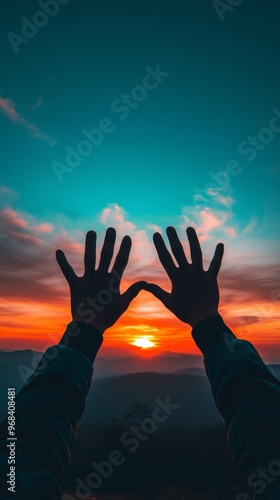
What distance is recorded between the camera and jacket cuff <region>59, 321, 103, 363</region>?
98.9 inches

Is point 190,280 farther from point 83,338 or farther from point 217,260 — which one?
point 83,338

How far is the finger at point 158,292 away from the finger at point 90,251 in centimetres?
71

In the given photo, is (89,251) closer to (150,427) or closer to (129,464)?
(129,464)

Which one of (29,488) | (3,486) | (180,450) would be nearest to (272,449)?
(29,488)

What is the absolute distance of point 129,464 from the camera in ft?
226

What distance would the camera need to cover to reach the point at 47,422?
71.5 inches

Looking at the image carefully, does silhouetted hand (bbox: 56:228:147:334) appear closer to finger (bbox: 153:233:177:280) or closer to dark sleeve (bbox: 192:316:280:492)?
finger (bbox: 153:233:177:280)

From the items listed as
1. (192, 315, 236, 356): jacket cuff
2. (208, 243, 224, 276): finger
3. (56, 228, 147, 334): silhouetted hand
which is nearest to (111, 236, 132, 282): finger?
(56, 228, 147, 334): silhouetted hand

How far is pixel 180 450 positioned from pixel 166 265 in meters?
90.7

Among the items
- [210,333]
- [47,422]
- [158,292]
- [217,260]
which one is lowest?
[47,422]

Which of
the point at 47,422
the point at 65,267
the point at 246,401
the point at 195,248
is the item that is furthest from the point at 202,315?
the point at 47,422

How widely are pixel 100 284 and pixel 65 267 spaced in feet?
1.49

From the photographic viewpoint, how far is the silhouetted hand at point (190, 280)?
3139 mm

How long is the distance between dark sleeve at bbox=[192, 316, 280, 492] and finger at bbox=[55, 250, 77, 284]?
1660 mm
